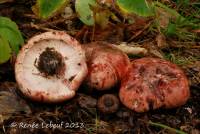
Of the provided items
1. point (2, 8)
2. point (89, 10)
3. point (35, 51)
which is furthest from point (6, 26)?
point (2, 8)

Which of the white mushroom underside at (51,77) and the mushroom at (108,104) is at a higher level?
the white mushroom underside at (51,77)

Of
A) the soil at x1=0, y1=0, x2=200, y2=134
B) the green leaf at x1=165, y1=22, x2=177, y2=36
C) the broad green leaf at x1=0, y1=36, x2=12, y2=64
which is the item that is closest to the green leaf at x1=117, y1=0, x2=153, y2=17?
the soil at x1=0, y1=0, x2=200, y2=134

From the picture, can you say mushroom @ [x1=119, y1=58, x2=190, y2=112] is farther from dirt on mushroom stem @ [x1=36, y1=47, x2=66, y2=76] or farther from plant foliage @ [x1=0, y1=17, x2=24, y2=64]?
plant foliage @ [x1=0, y1=17, x2=24, y2=64]

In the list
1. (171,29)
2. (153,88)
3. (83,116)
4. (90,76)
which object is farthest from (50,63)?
(171,29)

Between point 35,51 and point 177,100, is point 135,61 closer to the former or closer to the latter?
point 177,100

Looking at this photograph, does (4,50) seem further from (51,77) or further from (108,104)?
(108,104)

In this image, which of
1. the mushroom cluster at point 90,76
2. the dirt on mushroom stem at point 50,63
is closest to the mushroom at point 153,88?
the mushroom cluster at point 90,76

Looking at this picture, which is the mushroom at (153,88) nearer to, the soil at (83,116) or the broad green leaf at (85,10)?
the soil at (83,116)
